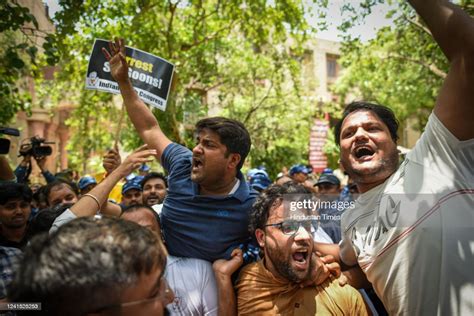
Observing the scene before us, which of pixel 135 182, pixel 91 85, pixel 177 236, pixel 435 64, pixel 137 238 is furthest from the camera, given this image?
pixel 435 64

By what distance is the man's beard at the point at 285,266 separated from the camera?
2047 millimetres

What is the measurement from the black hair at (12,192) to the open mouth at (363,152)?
2.76m

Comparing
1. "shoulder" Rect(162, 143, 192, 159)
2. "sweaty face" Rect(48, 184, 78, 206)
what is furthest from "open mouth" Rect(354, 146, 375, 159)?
"sweaty face" Rect(48, 184, 78, 206)

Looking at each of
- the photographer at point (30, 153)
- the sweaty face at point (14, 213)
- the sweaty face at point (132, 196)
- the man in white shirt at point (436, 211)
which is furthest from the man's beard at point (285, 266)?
the photographer at point (30, 153)

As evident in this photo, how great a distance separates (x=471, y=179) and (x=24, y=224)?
309 cm

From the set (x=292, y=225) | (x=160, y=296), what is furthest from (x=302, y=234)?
(x=160, y=296)

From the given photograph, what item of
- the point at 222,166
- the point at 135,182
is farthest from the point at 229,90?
the point at 222,166

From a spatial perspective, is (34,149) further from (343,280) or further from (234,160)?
(343,280)

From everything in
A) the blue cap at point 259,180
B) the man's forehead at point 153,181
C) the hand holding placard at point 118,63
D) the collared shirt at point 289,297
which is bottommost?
the collared shirt at point 289,297

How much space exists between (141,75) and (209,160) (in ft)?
5.22

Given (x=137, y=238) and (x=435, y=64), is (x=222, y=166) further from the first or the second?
(x=435, y=64)

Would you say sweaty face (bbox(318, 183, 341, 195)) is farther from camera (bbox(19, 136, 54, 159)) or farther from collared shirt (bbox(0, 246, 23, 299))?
collared shirt (bbox(0, 246, 23, 299))

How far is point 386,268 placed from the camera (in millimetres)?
1601

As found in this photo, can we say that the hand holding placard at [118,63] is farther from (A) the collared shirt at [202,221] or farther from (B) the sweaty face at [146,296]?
(B) the sweaty face at [146,296]
